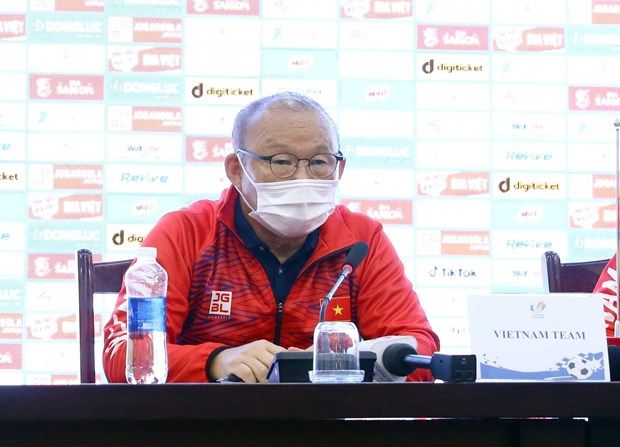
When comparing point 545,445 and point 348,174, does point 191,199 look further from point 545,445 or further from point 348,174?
point 545,445

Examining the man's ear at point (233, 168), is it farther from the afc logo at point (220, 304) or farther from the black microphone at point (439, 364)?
the black microphone at point (439, 364)

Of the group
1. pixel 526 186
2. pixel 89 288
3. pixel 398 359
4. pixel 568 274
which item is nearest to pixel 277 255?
pixel 89 288

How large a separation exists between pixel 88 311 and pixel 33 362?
198 centimetres

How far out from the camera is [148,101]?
388 centimetres

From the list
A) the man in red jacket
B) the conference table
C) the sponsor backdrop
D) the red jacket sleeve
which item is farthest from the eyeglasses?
the sponsor backdrop

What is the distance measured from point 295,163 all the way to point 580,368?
2.98 ft

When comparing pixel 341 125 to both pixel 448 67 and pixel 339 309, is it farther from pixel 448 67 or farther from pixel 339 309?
pixel 339 309

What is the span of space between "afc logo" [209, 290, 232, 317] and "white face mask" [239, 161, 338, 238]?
7.4 inches

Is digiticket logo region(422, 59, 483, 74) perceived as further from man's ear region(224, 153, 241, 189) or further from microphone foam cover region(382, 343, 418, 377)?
microphone foam cover region(382, 343, 418, 377)

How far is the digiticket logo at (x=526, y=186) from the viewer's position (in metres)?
3.97

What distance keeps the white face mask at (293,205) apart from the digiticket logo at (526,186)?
2060mm

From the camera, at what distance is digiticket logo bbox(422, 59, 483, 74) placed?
13.1 feet

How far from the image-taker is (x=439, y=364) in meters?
1.12

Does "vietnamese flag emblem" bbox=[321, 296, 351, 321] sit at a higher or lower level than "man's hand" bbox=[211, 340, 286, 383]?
higher
